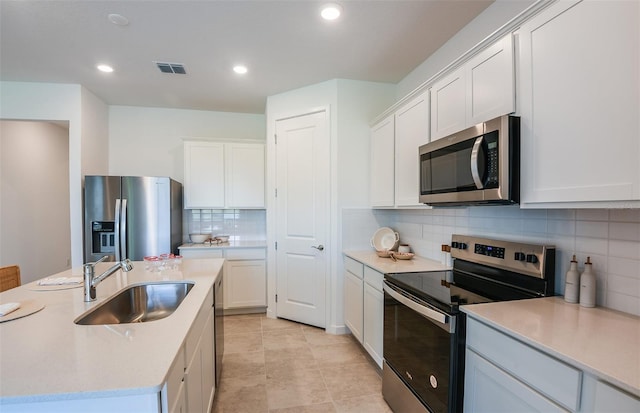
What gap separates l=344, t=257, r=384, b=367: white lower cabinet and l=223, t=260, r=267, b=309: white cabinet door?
121 cm

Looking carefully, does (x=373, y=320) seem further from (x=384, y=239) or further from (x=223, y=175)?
(x=223, y=175)

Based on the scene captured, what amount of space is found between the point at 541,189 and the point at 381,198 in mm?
1621

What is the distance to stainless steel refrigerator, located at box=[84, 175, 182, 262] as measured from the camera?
10.8 feet

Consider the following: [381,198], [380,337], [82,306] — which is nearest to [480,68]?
[381,198]

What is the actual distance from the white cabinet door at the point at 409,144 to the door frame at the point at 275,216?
779 mm

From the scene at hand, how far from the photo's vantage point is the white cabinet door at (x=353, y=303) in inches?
104

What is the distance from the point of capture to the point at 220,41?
8.05ft

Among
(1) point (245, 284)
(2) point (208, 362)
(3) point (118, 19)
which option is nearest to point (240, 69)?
(3) point (118, 19)

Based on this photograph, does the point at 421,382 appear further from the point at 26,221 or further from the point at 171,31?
the point at 26,221

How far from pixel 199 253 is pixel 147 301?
1810mm

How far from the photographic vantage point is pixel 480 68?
1649 mm

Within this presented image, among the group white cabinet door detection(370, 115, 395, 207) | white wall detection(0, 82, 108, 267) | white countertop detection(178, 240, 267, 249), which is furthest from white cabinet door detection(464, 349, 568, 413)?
white wall detection(0, 82, 108, 267)

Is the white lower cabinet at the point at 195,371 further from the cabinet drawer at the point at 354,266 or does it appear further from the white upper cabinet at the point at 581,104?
the white upper cabinet at the point at 581,104

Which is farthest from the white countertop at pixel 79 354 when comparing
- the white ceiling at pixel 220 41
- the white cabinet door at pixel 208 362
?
the white ceiling at pixel 220 41
